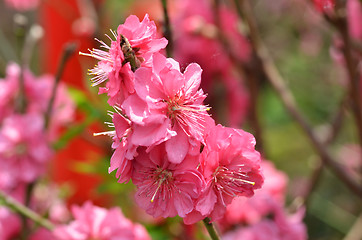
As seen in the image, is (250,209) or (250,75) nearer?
(250,209)

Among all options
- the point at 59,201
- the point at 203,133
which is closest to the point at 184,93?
the point at 203,133

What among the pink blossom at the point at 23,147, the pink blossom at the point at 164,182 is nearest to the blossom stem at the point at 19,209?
the pink blossom at the point at 23,147

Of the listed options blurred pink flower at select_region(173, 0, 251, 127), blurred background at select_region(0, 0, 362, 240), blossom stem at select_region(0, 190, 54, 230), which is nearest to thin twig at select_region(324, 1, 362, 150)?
blurred background at select_region(0, 0, 362, 240)

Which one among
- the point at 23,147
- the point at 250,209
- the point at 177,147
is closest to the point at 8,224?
the point at 23,147

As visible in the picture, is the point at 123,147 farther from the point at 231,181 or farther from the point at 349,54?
the point at 349,54

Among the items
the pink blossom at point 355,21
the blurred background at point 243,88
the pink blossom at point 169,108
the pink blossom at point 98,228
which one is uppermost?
the pink blossom at point 169,108

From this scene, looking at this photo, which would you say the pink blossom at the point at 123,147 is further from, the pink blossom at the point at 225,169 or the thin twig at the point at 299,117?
the thin twig at the point at 299,117

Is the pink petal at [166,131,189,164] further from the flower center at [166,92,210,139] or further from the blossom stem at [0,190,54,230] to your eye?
the blossom stem at [0,190,54,230]
